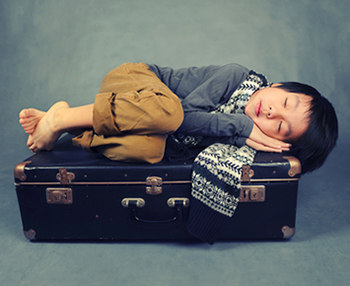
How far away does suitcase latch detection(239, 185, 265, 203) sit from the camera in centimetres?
160

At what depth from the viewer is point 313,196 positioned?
2.08 m

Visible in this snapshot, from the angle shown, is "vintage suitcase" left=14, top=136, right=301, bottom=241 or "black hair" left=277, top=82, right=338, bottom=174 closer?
"vintage suitcase" left=14, top=136, right=301, bottom=241

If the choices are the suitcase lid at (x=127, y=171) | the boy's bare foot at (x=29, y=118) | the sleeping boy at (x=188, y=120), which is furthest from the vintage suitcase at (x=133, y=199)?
the boy's bare foot at (x=29, y=118)

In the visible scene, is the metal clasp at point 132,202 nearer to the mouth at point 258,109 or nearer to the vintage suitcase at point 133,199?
the vintage suitcase at point 133,199

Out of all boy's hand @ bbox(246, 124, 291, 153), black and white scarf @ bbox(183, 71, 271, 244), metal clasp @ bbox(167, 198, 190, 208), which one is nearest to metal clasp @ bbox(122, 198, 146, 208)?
metal clasp @ bbox(167, 198, 190, 208)

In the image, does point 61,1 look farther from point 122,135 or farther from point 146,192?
point 146,192

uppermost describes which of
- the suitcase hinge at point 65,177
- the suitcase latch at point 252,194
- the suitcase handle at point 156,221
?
the suitcase hinge at point 65,177

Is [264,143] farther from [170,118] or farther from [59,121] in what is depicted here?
[59,121]

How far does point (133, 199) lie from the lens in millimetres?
1629

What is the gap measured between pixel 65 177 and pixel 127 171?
28 centimetres

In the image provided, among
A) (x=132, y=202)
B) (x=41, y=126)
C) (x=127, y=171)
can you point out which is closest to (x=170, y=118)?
(x=127, y=171)

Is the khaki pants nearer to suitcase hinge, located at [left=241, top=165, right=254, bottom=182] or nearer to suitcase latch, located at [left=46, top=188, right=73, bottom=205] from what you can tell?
suitcase latch, located at [left=46, top=188, right=73, bottom=205]

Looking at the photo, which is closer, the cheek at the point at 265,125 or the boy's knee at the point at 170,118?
the boy's knee at the point at 170,118

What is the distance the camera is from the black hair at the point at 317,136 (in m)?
1.72
